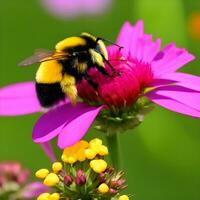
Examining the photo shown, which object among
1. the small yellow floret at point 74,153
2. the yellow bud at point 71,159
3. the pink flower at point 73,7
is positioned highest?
the pink flower at point 73,7

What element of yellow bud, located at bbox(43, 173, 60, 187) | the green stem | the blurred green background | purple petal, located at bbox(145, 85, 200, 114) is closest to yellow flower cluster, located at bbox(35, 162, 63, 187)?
yellow bud, located at bbox(43, 173, 60, 187)

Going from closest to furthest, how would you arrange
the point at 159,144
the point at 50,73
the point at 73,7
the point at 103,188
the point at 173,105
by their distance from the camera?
the point at 103,188 → the point at 173,105 → the point at 50,73 → the point at 159,144 → the point at 73,7

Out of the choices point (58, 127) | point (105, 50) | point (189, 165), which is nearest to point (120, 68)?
point (105, 50)

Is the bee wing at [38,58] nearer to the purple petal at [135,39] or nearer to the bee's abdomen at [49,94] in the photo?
the bee's abdomen at [49,94]

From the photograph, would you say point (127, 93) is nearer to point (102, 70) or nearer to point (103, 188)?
point (102, 70)

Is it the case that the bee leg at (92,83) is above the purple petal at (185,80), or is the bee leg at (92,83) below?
above

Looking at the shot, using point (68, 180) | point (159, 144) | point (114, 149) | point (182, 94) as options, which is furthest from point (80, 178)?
point (159, 144)

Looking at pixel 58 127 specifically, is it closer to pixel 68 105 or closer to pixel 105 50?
pixel 68 105

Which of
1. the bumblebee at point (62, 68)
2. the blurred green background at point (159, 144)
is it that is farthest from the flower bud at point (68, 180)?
the blurred green background at point (159, 144)
